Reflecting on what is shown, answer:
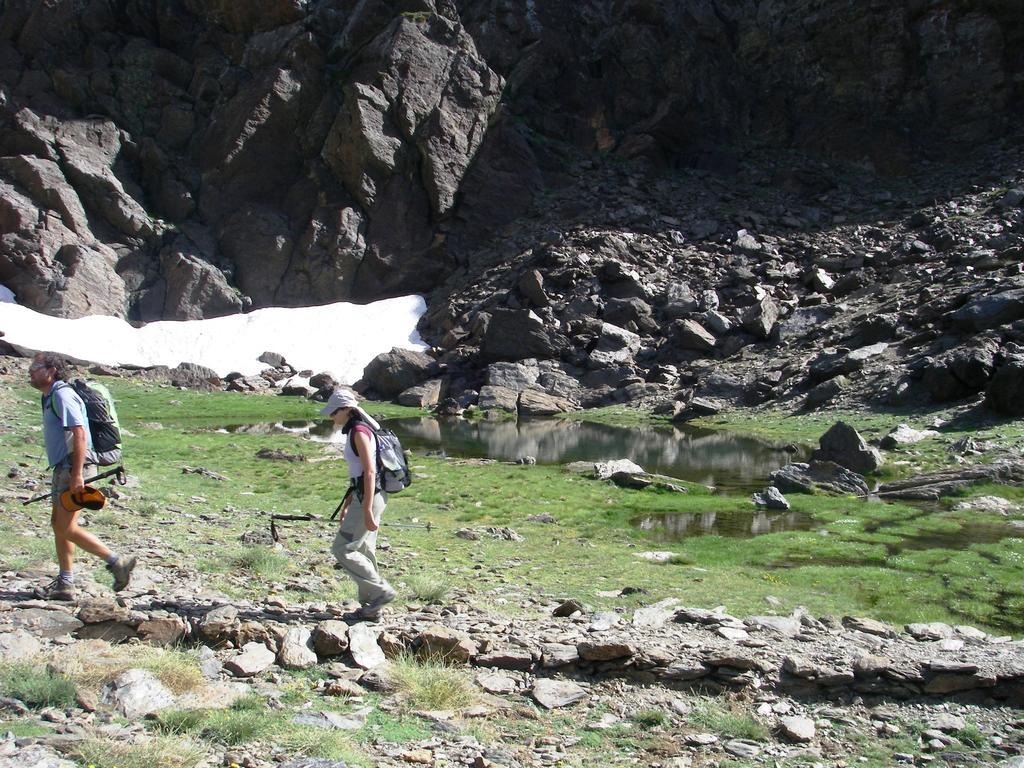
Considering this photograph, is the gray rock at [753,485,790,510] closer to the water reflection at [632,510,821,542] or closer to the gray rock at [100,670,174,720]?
the water reflection at [632,510,821,542]

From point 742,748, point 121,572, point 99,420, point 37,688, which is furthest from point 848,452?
point 37,688

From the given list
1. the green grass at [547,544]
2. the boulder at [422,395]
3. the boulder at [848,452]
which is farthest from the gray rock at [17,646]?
the boulder at [422,395]

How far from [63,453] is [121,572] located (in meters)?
1.50

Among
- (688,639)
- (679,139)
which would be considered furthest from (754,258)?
(688,639)

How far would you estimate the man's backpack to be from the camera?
931cm

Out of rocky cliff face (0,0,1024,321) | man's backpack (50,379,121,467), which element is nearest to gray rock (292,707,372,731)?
man's backpack (50,379,121,467)

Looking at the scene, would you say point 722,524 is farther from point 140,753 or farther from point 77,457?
point 140,753

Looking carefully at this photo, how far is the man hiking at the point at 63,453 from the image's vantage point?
8883 millimetres

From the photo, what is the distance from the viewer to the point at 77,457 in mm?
8898

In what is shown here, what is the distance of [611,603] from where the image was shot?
A: 39.7 ft

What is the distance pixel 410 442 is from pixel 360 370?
32.0 metres

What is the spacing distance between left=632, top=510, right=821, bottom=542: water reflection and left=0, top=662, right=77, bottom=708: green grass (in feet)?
49.4

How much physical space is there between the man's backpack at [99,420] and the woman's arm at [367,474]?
111 inches

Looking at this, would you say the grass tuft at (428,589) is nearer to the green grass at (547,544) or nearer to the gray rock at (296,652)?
the green grass at (547,544)
